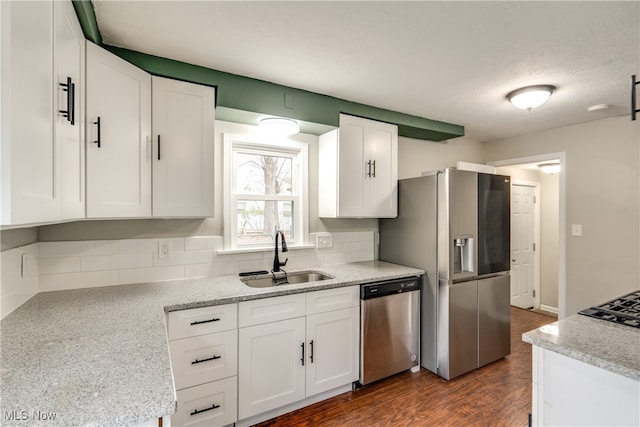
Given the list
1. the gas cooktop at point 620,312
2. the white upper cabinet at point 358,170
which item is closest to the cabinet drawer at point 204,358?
the white upper cabinet at point 358,170

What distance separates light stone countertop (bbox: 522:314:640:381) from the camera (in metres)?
1.01

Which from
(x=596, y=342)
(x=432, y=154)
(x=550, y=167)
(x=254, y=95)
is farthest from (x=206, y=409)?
(x=550, y=167)

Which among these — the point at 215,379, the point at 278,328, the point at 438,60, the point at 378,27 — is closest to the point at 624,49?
the point at 438,60

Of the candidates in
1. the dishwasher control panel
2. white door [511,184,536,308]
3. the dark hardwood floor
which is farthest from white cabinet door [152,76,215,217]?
white door [511,184,536,308]

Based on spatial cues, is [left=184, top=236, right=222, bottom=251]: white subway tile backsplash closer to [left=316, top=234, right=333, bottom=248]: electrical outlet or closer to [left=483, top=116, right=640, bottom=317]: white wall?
[left=316, top=234, right=333, bottom=248]: electrical outlet

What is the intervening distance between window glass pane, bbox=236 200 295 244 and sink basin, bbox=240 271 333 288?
0.34 metres

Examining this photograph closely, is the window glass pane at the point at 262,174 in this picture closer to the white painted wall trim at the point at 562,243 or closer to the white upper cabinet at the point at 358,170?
the white upper cabinet at the point at 358,170

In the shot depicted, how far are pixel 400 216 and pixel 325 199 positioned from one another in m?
0.77

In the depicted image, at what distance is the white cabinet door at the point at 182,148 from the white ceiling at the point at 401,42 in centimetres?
22

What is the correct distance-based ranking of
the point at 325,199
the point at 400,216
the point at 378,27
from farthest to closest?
the point at 400,216
the point at 325,199
the point at 378,27

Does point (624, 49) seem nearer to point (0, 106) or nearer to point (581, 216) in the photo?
point (581, 216)

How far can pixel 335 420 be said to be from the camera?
2.01 m

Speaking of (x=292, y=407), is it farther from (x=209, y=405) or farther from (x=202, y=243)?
(x=202, y=243)

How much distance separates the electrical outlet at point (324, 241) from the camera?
9.25 ft
